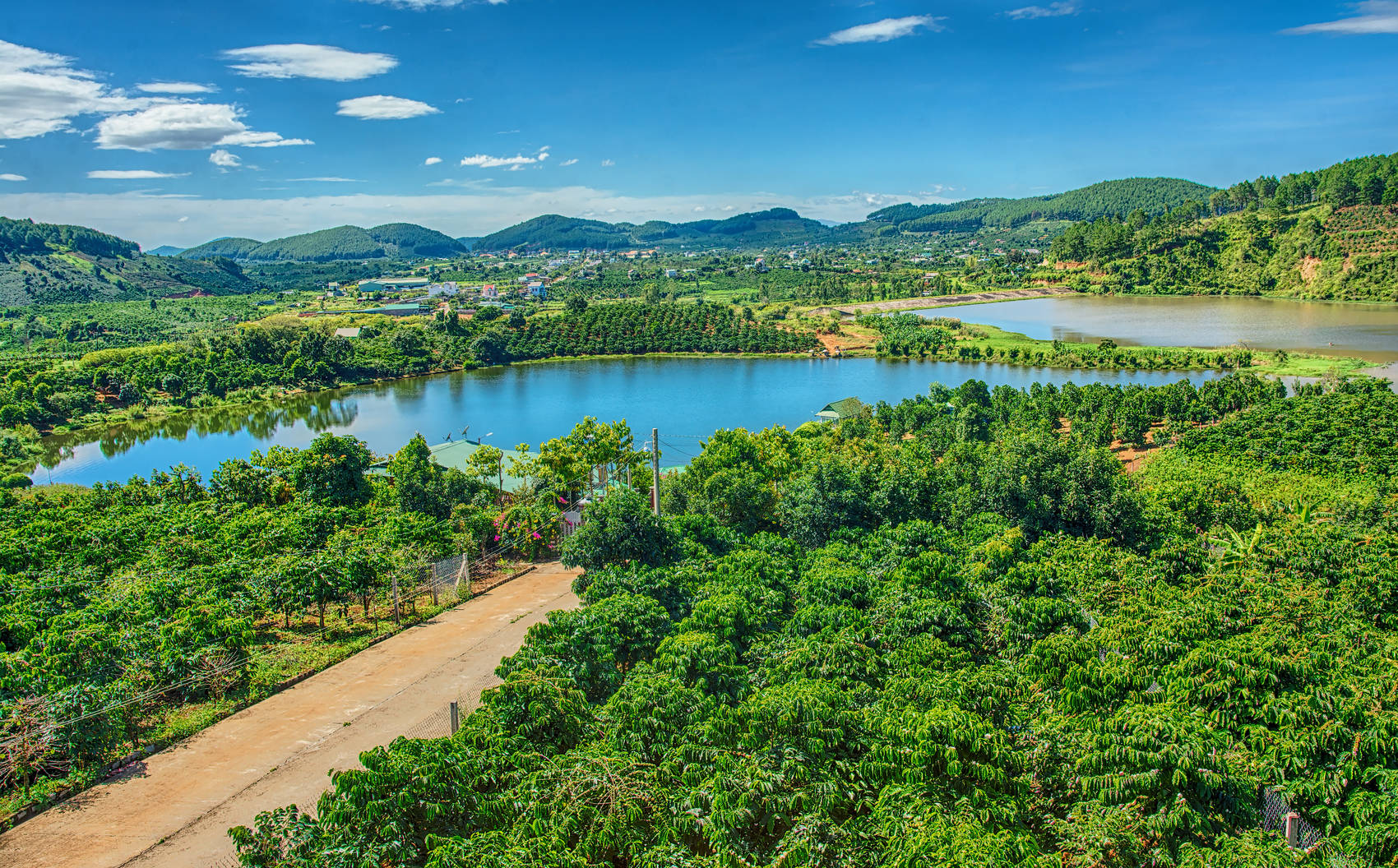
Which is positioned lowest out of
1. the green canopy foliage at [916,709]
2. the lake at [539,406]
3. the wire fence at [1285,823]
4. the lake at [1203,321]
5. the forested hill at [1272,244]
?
the lake at [539,406]

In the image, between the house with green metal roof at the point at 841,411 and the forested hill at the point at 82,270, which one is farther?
the forested hill at the point at 82,270

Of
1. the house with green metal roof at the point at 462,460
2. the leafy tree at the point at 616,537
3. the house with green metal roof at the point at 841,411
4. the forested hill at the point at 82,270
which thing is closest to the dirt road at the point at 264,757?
the leafy tree at the point at 616,537

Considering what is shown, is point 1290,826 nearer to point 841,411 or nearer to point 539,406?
point 841,411

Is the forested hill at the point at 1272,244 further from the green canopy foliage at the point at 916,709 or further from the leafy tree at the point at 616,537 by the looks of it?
the leafy tree at the point at 616,537

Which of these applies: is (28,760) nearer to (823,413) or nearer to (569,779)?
(569,779)

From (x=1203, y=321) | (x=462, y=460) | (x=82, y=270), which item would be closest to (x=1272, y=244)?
(x=1203, y=321)

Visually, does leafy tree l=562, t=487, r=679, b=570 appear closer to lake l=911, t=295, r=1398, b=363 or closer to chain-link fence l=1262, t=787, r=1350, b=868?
chain-link fence l=1262, t=787, r=1350, b=868
